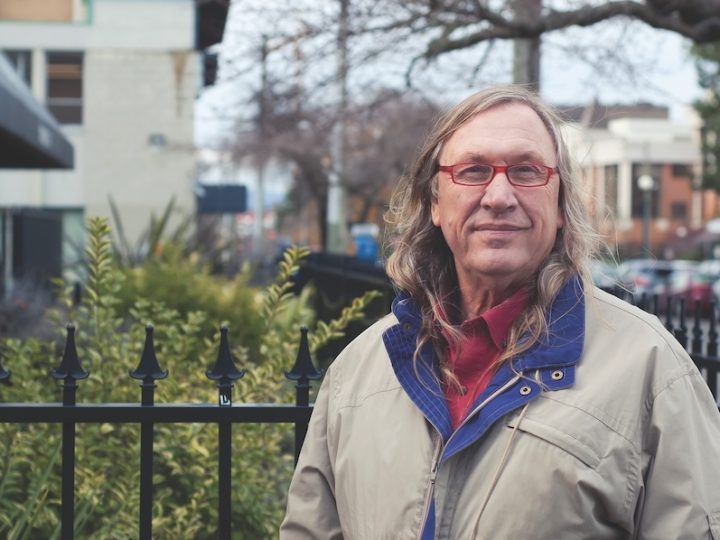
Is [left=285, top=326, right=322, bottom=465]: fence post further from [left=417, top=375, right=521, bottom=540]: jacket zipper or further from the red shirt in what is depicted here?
[left=417, top=375, right=521, bottom=540]: jacket zipper

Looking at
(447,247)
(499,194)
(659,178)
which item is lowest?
(447,247)

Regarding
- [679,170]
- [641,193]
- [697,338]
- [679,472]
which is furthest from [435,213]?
[679,170]

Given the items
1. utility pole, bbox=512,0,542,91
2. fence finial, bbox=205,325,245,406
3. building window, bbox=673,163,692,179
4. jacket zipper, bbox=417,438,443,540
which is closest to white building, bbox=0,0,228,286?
utility pole, bbox=512,0,542,91

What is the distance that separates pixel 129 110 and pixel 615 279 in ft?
84.3

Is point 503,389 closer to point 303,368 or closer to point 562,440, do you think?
point 562,440

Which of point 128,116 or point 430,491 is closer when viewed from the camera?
point 430,491

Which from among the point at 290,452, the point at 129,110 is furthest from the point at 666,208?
the point at 290,452

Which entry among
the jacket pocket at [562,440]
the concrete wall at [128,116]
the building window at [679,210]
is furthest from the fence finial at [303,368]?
the building window at [679,210]

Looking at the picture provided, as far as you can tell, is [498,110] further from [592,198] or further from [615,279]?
[615,279]

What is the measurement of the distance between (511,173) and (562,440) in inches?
22.8

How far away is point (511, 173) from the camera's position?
2334mm

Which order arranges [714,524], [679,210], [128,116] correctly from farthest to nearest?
[679,210]
[128,116]
[714,524]

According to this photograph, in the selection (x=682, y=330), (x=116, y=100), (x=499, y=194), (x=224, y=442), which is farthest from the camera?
(x=116, y=100)

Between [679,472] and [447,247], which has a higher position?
[447,247]
